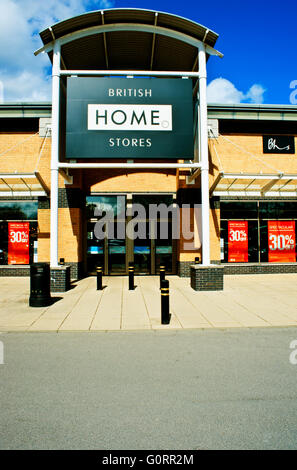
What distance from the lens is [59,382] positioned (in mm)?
4367

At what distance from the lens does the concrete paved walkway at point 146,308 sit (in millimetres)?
7238

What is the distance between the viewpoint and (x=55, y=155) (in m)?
11.5

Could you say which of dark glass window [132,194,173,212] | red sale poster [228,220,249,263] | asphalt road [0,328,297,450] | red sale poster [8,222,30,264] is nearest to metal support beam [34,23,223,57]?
dark glass window [132,194,173,212]

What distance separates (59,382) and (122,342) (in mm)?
1902

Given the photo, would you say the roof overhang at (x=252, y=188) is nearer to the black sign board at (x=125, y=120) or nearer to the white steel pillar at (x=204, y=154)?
the white steel pillar at (x=204, y=154)

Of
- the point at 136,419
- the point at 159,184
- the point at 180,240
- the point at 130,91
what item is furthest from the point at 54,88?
the point at 136,419

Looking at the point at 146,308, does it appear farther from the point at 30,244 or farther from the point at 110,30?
the point at 110,30

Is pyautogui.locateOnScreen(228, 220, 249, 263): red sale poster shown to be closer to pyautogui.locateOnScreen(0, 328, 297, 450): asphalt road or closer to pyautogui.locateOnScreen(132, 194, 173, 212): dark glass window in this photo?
pyautogui.locateOnScreen(132, 194, 173, 212): dark glass window

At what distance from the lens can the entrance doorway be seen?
49.7 feet

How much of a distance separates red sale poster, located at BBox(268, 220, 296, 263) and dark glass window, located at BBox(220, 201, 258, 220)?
3.40 feet

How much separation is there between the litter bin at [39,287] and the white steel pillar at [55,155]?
2.15 meters

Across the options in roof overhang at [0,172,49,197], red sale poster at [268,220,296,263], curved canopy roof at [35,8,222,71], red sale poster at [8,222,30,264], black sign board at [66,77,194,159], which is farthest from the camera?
red sale poster at [268,220,296,263]

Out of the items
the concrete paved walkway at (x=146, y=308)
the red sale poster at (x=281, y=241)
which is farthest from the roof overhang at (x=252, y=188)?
the concrete paved walkway at (x=146, y=308)

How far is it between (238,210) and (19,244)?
35.5 ft
